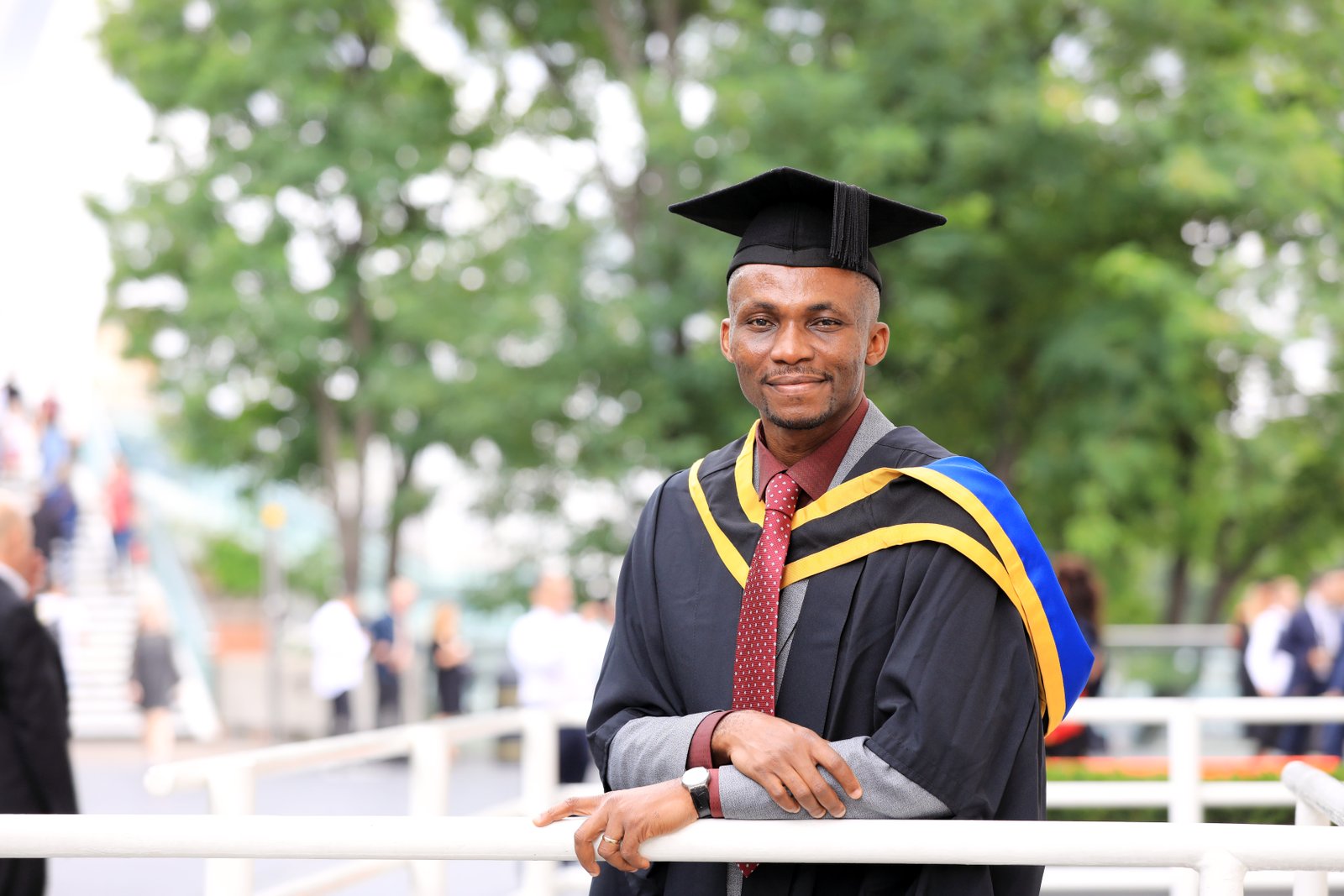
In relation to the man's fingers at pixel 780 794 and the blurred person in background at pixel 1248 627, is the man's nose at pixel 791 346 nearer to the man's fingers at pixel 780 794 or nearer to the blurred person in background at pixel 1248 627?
the man's fingers at pixel 780 794

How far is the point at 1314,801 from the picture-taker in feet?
7.57

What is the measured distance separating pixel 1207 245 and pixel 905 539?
494 inches

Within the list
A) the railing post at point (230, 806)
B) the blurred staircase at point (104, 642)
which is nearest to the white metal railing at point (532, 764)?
the railing post at point (230, 806)

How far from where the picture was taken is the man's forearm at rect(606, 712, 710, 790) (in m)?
1.96

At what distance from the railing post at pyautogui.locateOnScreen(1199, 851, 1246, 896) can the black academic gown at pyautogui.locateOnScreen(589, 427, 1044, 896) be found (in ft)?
0.91

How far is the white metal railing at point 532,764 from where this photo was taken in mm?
3145

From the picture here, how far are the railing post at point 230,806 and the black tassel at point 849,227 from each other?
162cm

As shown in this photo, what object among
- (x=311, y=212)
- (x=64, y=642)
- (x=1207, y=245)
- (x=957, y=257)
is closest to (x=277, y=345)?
(x=311, y=212)

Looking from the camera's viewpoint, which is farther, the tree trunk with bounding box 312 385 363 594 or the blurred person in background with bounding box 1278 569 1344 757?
the tree trunk with bounding box 312 385 363 594

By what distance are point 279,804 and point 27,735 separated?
602 centimetres

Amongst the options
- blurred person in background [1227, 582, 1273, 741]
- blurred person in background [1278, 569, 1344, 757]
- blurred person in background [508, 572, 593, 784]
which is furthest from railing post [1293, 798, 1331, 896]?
blurred person in background [1227, 582, 1273, 741]

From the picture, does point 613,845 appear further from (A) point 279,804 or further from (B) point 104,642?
(B) point 104,642

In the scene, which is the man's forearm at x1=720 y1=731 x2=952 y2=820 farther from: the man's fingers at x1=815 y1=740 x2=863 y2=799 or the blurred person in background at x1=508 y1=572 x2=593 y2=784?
the blurred person in background at x1=508 y1=572 x2=593 y2=784

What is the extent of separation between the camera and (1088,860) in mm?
1756
